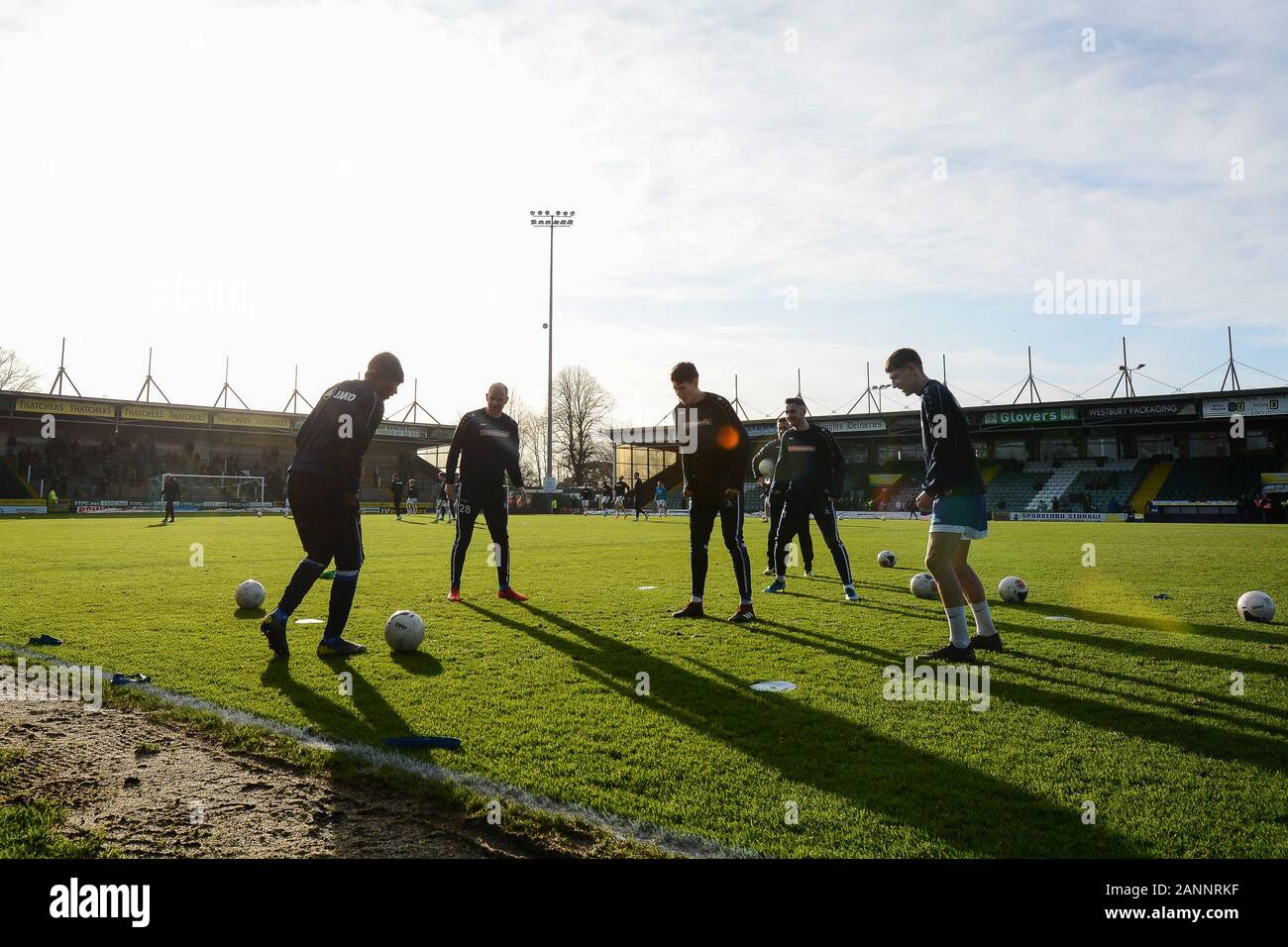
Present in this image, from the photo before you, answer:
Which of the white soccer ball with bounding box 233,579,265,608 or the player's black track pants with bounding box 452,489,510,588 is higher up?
the player's black track pants with bounding box 452,489,510,588

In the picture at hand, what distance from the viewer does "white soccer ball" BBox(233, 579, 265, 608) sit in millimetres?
7410

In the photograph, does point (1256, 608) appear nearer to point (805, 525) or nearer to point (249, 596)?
point (805, 525)

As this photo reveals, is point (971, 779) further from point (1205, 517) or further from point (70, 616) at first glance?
point (1205, 517)

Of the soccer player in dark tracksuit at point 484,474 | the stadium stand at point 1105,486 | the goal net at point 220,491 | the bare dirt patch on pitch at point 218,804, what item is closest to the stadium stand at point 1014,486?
the stadium stand at point 1105,486

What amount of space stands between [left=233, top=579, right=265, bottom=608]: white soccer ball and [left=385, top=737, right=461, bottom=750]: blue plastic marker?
4647 mm

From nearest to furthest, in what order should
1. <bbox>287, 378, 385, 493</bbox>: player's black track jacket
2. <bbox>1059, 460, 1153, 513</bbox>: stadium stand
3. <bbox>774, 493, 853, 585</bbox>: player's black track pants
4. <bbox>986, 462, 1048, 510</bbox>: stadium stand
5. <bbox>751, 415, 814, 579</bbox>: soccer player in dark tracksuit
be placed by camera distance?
<bbox>287, 378, 385, 493</bbox>: player's black track jacket < <bbox>774, 493, 853, 585</bbox>: player's black track pants < <bbox>751, 415, 814, 579</bbox>: soccer player in dark tracksuit < <bbox>1059, 460, 1153, 513</bbox>: stadium stand < <bbox>986, 462, 1048, 510</bbox>: stadium stand

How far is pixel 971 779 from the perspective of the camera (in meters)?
3.13

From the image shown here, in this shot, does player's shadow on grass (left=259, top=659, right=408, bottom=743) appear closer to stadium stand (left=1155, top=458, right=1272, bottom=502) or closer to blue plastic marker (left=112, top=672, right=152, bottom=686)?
blue plastic marker (left=112, top=672, right=152, bottom=686)

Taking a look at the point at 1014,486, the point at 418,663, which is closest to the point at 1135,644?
the point at 418,663

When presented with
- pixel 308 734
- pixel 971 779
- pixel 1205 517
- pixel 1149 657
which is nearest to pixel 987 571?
pixel 1149 657

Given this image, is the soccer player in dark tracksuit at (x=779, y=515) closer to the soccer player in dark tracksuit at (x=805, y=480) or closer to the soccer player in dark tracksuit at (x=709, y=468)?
the soccer player in dark tracksuit at (x=805, y=480)

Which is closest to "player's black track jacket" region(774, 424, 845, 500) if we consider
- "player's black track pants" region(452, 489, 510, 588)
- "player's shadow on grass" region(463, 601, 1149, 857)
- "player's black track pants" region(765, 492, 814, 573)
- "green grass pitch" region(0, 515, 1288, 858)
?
"player's black track pants" region(765, 492, 814, 573)

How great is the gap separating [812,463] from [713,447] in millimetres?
2472

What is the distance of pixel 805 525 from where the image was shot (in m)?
9.73
